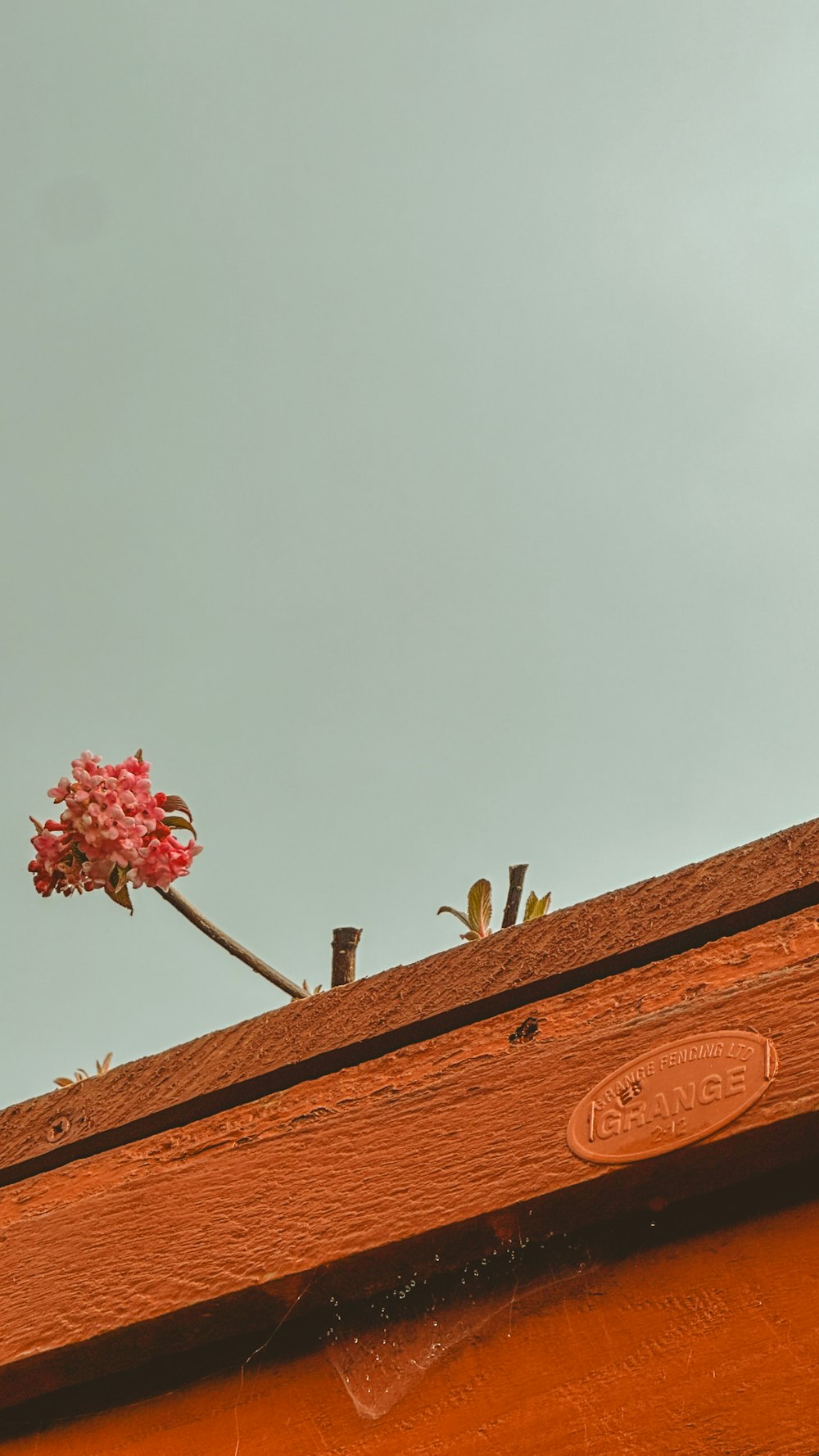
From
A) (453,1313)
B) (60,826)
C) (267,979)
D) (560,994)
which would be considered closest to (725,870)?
(560,994)

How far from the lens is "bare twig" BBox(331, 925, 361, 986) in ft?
6.61

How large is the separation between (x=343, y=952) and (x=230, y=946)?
0.52 metres

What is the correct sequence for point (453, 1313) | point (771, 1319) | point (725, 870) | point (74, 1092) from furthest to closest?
1. point (74, 1092)
2. point (725, 870)
3. point (453, 1313)
4. point (771, 1319)

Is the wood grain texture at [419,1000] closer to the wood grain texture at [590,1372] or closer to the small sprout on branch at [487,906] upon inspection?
the wood grain texture at [590,1372]

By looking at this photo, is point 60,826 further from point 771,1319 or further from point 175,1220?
point 771,1319

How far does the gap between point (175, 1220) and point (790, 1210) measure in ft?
1.67

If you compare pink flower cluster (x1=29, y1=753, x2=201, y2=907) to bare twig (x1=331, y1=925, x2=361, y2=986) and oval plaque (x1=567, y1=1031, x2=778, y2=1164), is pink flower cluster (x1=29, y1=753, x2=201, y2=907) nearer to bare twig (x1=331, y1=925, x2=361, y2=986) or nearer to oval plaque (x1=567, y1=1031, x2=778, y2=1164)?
bare twig (x1=331, y1=925, x2=361, y2=986)

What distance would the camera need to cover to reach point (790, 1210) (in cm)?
89

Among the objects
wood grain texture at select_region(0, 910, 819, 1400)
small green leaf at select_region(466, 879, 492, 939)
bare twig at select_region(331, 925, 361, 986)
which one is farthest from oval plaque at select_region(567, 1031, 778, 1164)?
small green leaf at select_region(466, 879, 492, 939)

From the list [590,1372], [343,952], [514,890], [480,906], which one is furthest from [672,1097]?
[480,906]

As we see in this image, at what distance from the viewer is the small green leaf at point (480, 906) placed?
8.19 feet

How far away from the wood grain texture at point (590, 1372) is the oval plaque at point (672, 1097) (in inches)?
2.8

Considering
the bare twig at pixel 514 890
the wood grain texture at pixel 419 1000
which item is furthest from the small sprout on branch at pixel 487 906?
the wood grain texture at pixel 419 1000

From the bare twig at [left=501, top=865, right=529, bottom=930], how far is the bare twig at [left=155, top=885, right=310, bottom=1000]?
1.31 feet
